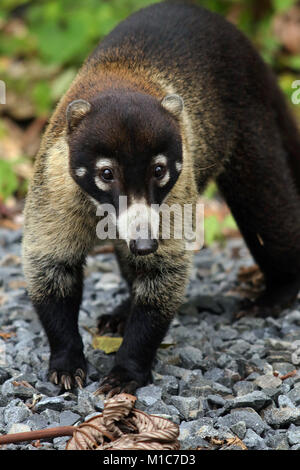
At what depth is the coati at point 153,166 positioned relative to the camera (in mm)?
4047

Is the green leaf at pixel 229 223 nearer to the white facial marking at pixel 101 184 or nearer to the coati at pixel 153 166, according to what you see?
the coati at pixel 153 166

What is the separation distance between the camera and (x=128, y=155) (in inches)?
154

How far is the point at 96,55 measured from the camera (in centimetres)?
507

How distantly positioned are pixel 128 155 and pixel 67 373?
1.47 metres

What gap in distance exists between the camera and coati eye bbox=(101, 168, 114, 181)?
13.1 feet

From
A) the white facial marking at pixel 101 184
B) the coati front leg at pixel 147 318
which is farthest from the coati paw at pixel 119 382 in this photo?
the white facial marking at pixel 101 184

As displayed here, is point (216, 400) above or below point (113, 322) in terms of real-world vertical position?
below

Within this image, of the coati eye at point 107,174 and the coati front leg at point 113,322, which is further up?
the coati eye at point 107,174

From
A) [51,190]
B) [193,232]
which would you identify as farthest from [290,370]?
[51,190]

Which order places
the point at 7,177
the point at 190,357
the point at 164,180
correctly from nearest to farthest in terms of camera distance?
1. the point at 164,180
2. the point at 190,357
3. the point at 7,177

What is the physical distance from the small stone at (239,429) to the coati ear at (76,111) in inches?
73.8

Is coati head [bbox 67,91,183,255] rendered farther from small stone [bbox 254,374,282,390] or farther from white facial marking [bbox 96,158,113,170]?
small stone [bbox 254,374,282,390]

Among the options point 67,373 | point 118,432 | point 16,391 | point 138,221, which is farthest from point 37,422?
point 138,221

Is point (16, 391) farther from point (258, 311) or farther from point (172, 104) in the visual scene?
point (258, 311)
